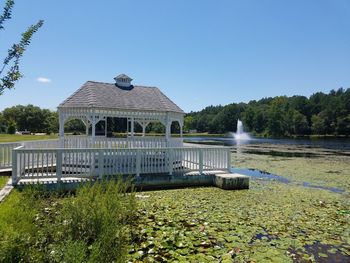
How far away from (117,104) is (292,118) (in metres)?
81.7

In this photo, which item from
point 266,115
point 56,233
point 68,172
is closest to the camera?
point 56,233

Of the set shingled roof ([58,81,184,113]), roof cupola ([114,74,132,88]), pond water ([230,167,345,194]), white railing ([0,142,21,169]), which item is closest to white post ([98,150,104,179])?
shingled roof ([58,81,184,113])

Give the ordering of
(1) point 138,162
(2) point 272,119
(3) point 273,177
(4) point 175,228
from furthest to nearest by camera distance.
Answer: (2) point 272,119, (3) point 273,177, (1) point 138,162, (4) point 175,228

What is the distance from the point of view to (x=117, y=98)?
41.5ft

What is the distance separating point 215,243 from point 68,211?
2.67 m

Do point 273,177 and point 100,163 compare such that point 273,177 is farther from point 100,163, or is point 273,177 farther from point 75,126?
point 75,126

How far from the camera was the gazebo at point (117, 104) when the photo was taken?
11.5 m

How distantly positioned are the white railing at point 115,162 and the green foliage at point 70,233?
121 inches

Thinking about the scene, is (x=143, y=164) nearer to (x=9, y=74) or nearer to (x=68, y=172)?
(x=68, y=172)

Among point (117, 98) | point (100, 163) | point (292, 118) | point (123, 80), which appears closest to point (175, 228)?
point (100, 163)

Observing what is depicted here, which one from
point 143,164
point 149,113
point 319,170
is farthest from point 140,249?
point 319,170

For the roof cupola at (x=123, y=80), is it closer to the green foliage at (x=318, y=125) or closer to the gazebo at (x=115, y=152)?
the gazebo at (x=115, y=152)

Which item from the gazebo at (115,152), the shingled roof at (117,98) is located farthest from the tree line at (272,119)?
the gazebo at (115,152)

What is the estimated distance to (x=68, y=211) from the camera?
16.3 feet
